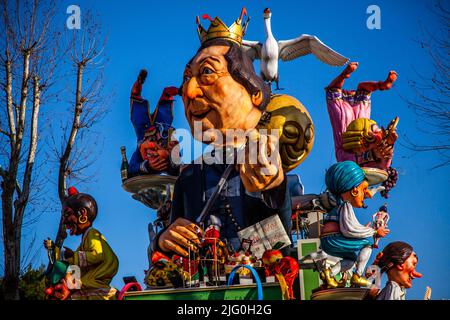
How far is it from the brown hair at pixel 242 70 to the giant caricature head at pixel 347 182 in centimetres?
103

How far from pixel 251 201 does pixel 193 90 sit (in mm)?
1162

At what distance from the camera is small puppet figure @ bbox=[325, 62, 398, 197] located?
8.47 meters

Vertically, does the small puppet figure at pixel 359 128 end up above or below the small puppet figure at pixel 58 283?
above

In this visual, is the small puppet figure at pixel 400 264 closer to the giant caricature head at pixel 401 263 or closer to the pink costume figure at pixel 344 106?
the giant caricature head at pixel 401 263

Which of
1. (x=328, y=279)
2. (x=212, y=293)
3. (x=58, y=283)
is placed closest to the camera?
(x=328, y=279)

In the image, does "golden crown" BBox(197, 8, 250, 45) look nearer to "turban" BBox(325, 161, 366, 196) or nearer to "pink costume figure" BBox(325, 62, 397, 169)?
"pink costume figure" BBox(325, 62, 397, 169)

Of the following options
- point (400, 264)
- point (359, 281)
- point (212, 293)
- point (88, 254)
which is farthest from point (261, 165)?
point (88, 254)

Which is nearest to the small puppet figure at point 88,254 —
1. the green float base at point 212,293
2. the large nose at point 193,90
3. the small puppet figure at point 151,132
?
the green float base at point 212,293

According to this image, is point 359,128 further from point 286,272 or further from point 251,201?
point 286,272

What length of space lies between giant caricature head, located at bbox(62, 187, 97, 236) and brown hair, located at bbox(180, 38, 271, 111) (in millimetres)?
1646

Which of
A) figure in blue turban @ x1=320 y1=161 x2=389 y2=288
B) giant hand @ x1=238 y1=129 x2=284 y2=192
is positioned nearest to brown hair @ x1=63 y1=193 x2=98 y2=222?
→ giant hand @ x1=238 y1=129 x2=284 y2=192

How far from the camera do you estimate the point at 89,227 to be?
7965mm

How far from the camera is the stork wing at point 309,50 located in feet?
28.8

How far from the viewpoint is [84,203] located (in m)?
7.94
